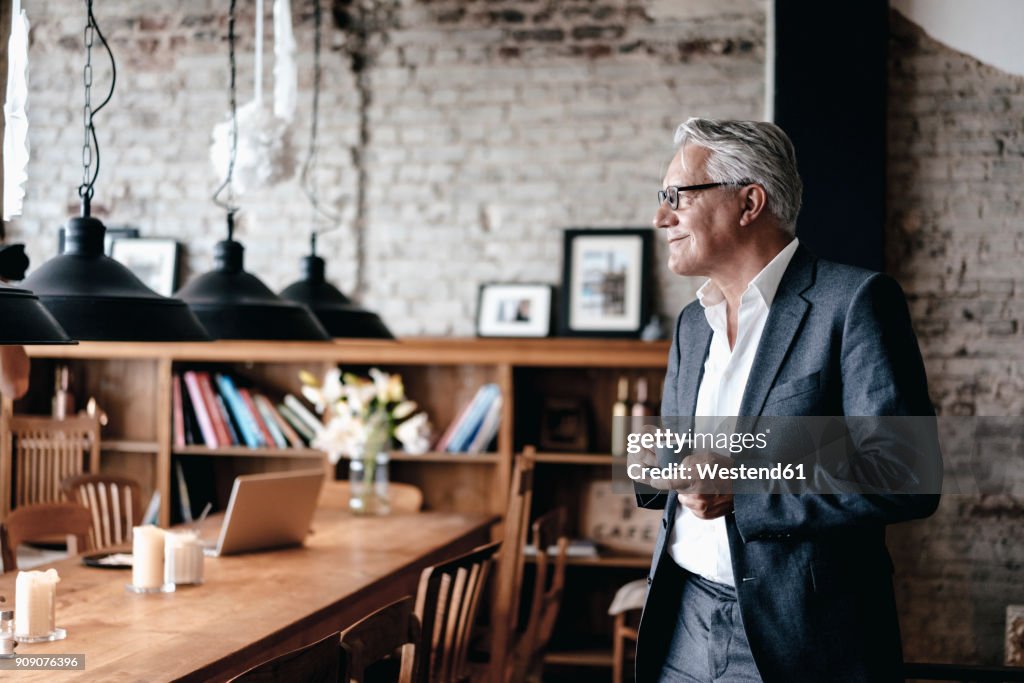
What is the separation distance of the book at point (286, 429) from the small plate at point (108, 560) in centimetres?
170

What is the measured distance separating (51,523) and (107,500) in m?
0.54

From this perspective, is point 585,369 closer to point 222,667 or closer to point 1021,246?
point 1021,246

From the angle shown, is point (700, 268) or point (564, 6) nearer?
point (700, 268)

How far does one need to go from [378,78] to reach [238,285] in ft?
7.83

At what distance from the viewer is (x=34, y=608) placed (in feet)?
7.18

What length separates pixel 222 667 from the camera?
2115 millimetres

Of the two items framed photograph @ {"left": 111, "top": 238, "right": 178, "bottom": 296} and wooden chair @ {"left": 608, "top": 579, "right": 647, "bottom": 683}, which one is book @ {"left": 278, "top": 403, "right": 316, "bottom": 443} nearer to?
framed photograph @ {"left": 111, "top": 238, "right": 178, "bottom": 296}

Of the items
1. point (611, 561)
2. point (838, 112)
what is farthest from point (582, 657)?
point (838, 112)

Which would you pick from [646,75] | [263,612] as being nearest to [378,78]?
[646,75]

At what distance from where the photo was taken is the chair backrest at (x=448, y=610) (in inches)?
87.3

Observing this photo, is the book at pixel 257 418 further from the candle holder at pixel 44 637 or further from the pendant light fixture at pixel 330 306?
the candle holder at pixel 44 637

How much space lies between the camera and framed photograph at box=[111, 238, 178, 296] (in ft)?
17.4

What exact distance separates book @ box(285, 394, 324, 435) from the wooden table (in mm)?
1119

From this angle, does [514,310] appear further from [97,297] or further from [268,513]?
[97,297]
